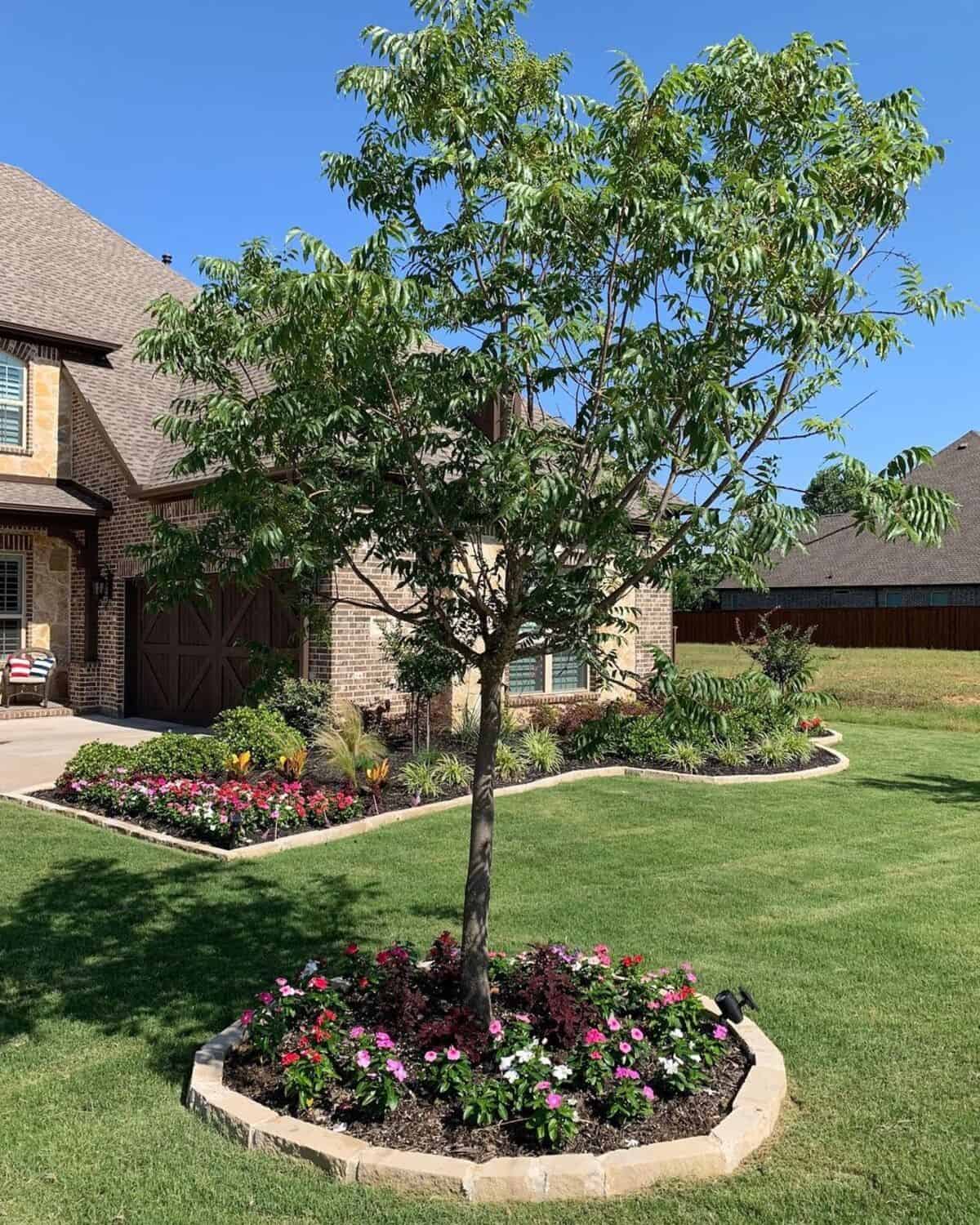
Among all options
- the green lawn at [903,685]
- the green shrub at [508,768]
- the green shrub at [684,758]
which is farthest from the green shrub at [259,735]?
the green lawn at [903,685]

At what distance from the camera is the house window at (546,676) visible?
16250 millimetres

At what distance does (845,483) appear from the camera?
12.5 feet

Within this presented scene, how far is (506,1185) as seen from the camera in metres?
3.41

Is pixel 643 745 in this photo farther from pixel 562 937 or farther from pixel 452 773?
pixel 562 937

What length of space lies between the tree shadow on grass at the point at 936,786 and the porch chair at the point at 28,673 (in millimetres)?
13132

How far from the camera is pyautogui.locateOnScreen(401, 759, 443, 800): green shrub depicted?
33.2 feet

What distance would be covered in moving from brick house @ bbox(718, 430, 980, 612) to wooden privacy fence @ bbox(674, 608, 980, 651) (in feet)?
4.49

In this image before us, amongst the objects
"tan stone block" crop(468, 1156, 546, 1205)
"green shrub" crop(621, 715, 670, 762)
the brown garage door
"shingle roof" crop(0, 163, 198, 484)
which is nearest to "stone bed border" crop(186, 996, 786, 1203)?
"tan stone block" crop(468, 1156, 546, 1205)

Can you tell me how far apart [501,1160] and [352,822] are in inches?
224

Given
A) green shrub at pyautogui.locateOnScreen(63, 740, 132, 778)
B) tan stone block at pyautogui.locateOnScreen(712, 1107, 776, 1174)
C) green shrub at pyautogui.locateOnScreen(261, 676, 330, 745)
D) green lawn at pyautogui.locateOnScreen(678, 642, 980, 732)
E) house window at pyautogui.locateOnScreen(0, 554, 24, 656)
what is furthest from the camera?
green lawn at pyautogui.locateOnScreen(678, 642, 980, 732)

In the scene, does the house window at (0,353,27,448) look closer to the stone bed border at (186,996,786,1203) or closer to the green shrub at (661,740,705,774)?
the green shrub at (661,740,705,774)

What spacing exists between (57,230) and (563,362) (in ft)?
68.5

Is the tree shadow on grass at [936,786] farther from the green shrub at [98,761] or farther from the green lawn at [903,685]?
the green shrub at [98,761]

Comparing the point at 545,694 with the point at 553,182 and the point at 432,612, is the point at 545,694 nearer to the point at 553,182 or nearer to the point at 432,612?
the point at 432,612
